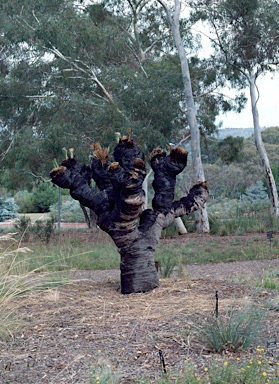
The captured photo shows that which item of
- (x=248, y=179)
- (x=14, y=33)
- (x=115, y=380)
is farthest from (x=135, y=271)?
(x=248, y=179)

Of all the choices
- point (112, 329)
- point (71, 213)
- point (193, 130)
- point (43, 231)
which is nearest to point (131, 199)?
point (112, 329)

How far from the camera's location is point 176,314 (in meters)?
6.27

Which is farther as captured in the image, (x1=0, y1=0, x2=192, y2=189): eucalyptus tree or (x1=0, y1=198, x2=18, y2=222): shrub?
(x1=0, y1=198, x2=18, y2=222): shrub

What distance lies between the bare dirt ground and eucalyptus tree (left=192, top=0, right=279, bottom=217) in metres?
19.4

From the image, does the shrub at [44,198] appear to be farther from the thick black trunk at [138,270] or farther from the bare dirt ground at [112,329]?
the thick black trunk at [138,270]

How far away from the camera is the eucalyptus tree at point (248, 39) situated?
25.9 metres

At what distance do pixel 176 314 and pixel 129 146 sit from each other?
7.12 ft

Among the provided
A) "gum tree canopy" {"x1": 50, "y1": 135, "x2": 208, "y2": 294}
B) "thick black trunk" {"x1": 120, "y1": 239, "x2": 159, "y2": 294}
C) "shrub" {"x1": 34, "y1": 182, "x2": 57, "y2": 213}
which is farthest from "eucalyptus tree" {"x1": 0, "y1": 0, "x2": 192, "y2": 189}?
"shrub" {"x1": 34, "y1": 182, "x2": 57, "y2": 213}

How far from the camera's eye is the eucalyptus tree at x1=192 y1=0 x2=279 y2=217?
25875mm

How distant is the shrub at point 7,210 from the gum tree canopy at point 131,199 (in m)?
31.7

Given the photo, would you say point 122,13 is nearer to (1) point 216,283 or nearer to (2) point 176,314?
(1) point 216,283

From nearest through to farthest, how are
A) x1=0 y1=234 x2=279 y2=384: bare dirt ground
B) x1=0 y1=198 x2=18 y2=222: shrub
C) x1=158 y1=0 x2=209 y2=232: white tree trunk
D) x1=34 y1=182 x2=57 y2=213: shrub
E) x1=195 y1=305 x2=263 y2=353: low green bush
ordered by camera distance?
1. x1=0 y1=234 x2=279 y2=384: bare dirt ground
2. x1=195 y1=305 x2=263 y2=353: low green bush
3. x1=158 y1=0 x2=209 y2=232: white tree trunk
4. x1=0 y1=198 x2=18 y2=222: shrub
5. x1=34 y1=182 x2=57 y2=213: shrub

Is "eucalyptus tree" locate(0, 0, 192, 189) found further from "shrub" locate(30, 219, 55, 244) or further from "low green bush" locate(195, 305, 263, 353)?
"low green bush" locate(195, 305, 263, 353)

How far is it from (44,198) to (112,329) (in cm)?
3716
